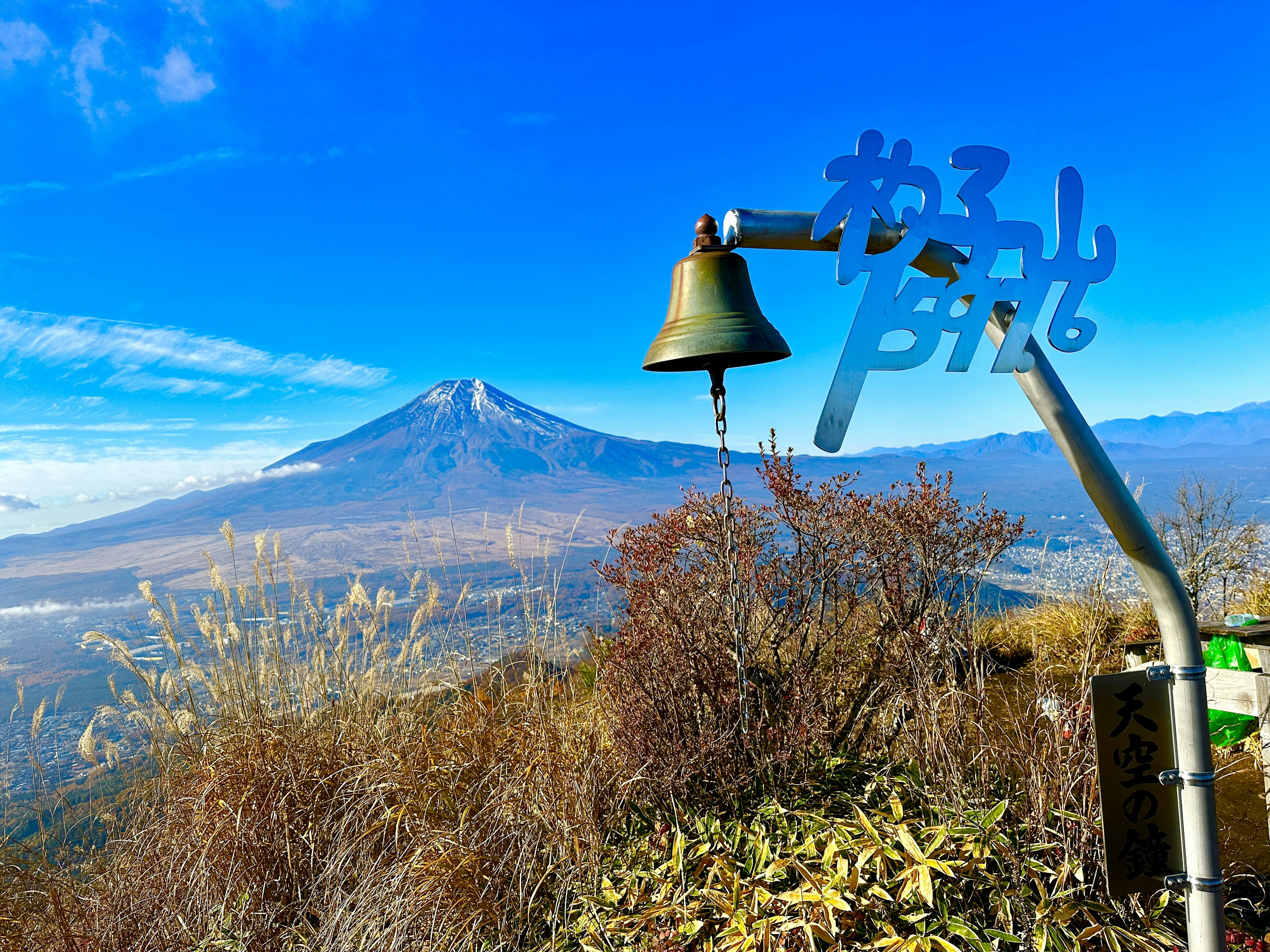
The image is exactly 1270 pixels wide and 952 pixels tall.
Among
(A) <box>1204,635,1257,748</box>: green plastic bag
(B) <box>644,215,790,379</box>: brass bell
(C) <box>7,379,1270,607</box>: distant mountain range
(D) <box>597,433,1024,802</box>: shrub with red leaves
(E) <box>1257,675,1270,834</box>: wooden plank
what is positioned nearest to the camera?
(B) <box>644,215,790,379</box>: brass bell

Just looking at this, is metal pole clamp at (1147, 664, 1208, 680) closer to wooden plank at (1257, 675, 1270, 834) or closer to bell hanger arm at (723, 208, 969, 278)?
bell hanger arm at (723, 208, 969, 278)

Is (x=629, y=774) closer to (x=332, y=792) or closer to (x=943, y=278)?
(x=332, y=792)

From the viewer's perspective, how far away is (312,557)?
92.1 meters

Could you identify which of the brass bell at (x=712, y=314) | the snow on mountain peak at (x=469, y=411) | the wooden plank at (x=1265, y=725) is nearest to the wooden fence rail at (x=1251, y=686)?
the wooden plank at (x=1265, y=725)

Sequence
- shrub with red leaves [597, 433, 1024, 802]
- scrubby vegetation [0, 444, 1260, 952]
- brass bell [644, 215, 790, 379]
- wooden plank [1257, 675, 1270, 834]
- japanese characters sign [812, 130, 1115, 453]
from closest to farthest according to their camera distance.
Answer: japanese characters sign [812, 130, 1115, 453] < brass bell [644, 215, 790, 379] < scrubby vegetation [0, 444, 1260, 952] < wooden plank [1257, 675, 1270, 834] < shrub with red leaves [597, 433, 1024, 802]

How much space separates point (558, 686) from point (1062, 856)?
2.59 metres

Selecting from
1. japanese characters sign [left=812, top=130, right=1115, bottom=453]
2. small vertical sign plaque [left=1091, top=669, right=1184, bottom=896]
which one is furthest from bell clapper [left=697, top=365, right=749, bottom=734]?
small vertical sign plaque [left=1091, top=669, right=1184, bottom=896]

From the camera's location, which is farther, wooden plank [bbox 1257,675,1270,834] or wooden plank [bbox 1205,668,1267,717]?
wooden plank [bbox 1205,668,1267,717]

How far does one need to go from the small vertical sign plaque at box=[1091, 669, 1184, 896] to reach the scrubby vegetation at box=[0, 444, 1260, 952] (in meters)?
0.51

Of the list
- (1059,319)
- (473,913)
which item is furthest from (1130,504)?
(473,913)

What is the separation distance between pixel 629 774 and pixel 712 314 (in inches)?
78.6

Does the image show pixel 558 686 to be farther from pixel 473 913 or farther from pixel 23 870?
pixel 23 870

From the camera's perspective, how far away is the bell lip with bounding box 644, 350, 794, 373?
214 centimetres

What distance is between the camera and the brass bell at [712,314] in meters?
2.07
